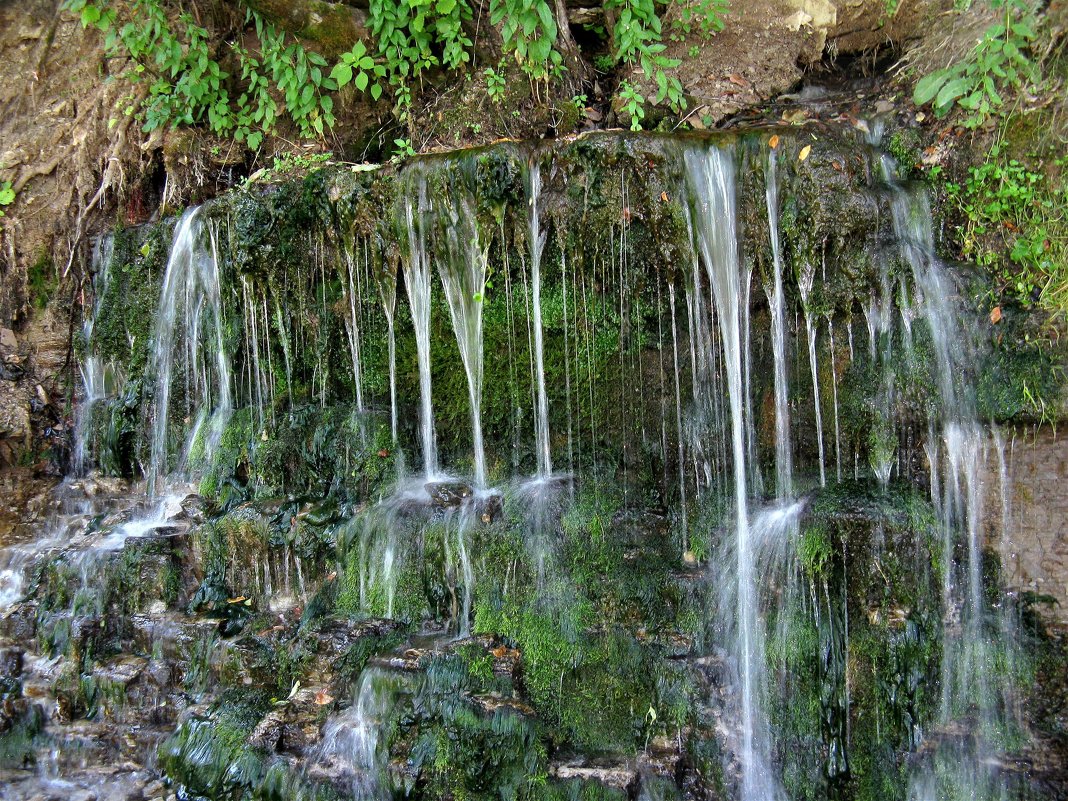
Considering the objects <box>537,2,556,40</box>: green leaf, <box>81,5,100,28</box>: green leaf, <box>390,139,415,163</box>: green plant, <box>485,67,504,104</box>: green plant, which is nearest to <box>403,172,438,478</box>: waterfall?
<box>390,139,415,163</box>: green plant

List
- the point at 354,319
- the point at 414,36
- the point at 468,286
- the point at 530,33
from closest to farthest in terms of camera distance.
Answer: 1. the point at 468,286
2. the point at 530,33
3. the point at 354,319
4. the point at 414,36

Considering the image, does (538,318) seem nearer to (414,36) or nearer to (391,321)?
(391,321)

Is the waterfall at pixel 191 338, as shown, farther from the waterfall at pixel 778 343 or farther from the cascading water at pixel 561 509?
the waterfall at pixel 778 343

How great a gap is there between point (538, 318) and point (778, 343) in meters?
1.55

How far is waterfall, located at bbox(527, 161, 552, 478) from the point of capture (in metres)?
5.21

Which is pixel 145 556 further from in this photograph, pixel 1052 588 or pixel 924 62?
pixel 924 62

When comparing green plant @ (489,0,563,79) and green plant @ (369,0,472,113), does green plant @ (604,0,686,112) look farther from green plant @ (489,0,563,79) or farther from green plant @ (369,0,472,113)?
green plant @ (369,0,472,113)

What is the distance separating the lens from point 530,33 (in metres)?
5.75

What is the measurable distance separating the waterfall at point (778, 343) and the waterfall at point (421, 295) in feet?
7.42

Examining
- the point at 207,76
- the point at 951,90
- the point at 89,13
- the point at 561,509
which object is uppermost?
the point at 89,13

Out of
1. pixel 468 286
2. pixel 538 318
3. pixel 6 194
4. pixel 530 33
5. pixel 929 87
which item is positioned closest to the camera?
pixel 929 87

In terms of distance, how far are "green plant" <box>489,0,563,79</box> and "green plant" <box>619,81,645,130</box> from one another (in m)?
0.64

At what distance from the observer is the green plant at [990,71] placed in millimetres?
4613

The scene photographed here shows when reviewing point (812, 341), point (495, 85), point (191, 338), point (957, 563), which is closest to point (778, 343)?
point (812, 341)
